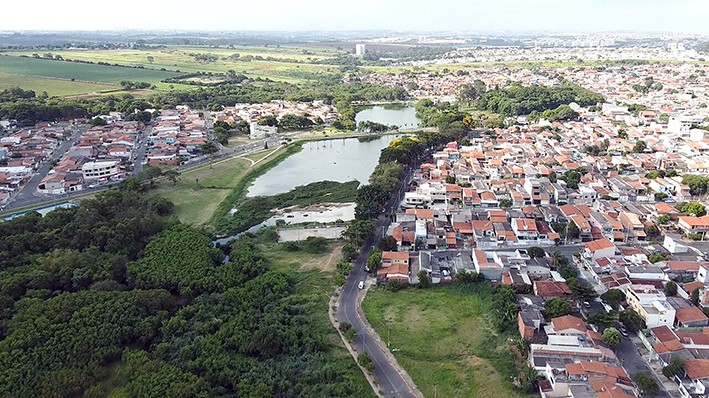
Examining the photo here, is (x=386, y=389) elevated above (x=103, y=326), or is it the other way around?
(x=103, y=326)

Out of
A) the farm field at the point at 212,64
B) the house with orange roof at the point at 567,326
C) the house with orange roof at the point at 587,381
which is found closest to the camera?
the house with orange roof at the point at 587,381

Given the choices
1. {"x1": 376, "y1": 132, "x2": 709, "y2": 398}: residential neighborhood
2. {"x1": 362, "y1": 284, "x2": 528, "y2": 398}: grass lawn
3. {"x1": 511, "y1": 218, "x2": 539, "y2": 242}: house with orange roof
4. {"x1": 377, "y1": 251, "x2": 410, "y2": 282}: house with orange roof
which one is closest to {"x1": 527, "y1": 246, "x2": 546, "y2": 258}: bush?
{"x1": 376, "y1": 132, "x2": 709, "y2": 398}: residential neighborhood

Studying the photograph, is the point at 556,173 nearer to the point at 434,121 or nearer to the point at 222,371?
the point at 434,121

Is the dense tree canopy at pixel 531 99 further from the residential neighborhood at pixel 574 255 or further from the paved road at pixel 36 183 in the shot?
the paved road at pixel 36 183

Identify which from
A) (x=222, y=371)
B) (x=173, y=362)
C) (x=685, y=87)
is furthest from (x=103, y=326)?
(x=685, y=87)

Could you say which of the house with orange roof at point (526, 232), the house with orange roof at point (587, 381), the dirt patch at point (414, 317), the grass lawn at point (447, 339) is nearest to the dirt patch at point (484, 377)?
the grass lawn at point (447, 339)

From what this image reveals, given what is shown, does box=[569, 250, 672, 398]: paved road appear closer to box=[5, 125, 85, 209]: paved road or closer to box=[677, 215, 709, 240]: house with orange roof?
box=[677, 215, 709, 240]: house with orange roof
